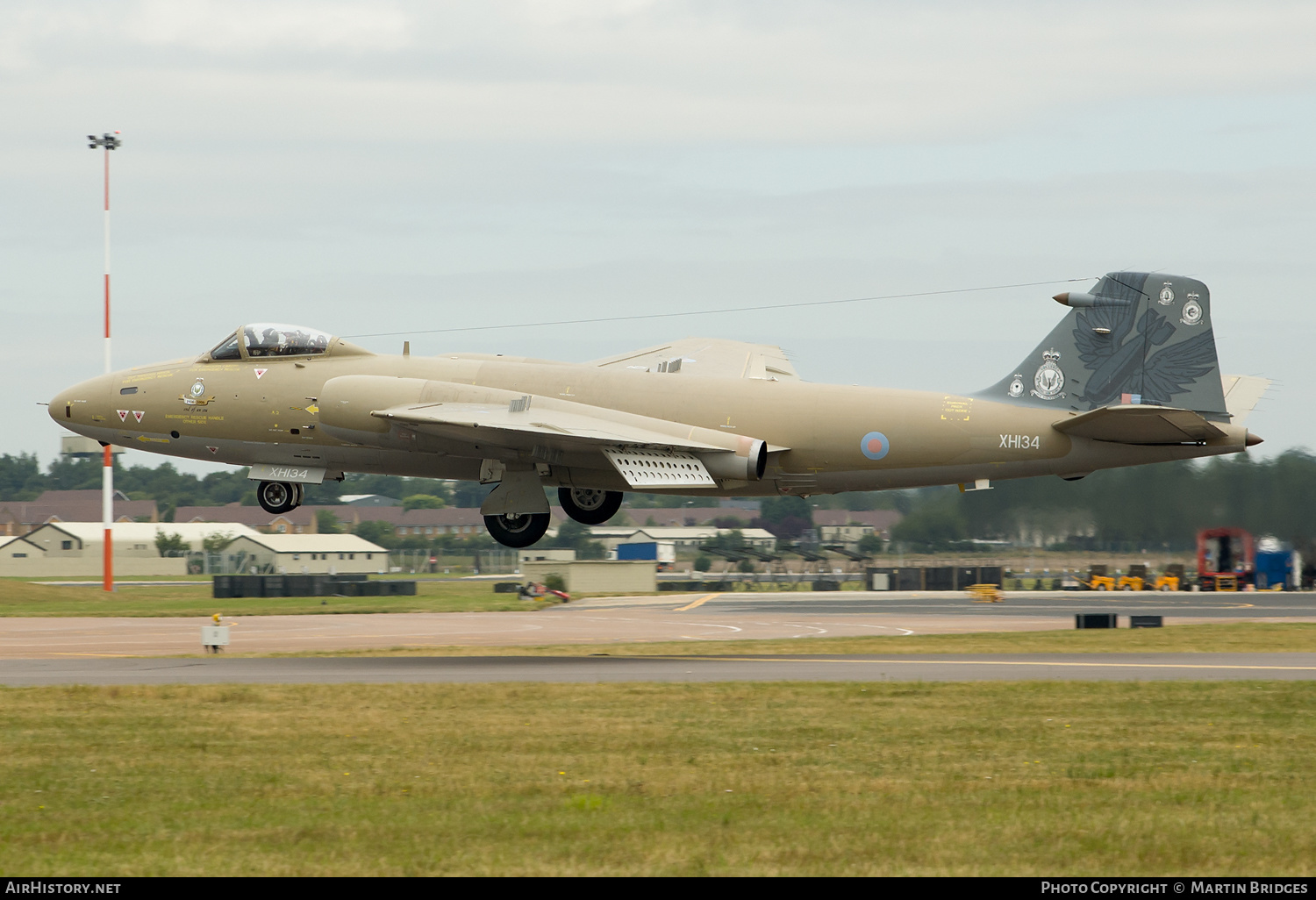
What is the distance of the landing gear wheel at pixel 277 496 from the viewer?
96.4 ft

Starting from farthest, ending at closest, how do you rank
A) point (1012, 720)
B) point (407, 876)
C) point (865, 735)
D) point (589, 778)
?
1. point (1012, 720)
2. point (865, 735)
3. point (589, 778)
4. point (407, 876)

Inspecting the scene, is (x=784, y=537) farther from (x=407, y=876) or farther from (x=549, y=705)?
(x=407, y=876)

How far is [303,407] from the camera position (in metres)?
28.8

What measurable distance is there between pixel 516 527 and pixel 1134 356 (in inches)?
534

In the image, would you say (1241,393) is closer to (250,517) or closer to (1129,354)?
(1129,354)

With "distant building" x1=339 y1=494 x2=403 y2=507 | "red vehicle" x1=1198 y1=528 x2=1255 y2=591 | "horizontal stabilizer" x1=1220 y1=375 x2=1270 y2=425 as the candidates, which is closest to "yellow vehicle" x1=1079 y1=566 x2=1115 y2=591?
"red vehicle" x1=1198 y1=528 x2=1255 y2=591

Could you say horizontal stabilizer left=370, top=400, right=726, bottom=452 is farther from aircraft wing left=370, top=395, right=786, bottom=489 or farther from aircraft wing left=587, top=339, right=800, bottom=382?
aircraft wing left=587, top=339, right=800, bottom=382

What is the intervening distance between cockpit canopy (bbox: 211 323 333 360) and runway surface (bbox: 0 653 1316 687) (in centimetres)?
706

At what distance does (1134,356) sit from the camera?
28016mm

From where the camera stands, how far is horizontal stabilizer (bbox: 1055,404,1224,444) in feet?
84.5

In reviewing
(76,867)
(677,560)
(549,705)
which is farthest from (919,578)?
(76,867)

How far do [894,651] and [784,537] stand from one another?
9963cm

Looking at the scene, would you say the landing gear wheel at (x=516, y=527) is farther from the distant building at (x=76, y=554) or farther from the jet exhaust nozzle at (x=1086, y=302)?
the distant building at (x=76, y=554)

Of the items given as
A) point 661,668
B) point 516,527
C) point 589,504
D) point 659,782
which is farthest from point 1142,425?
point 659,782
